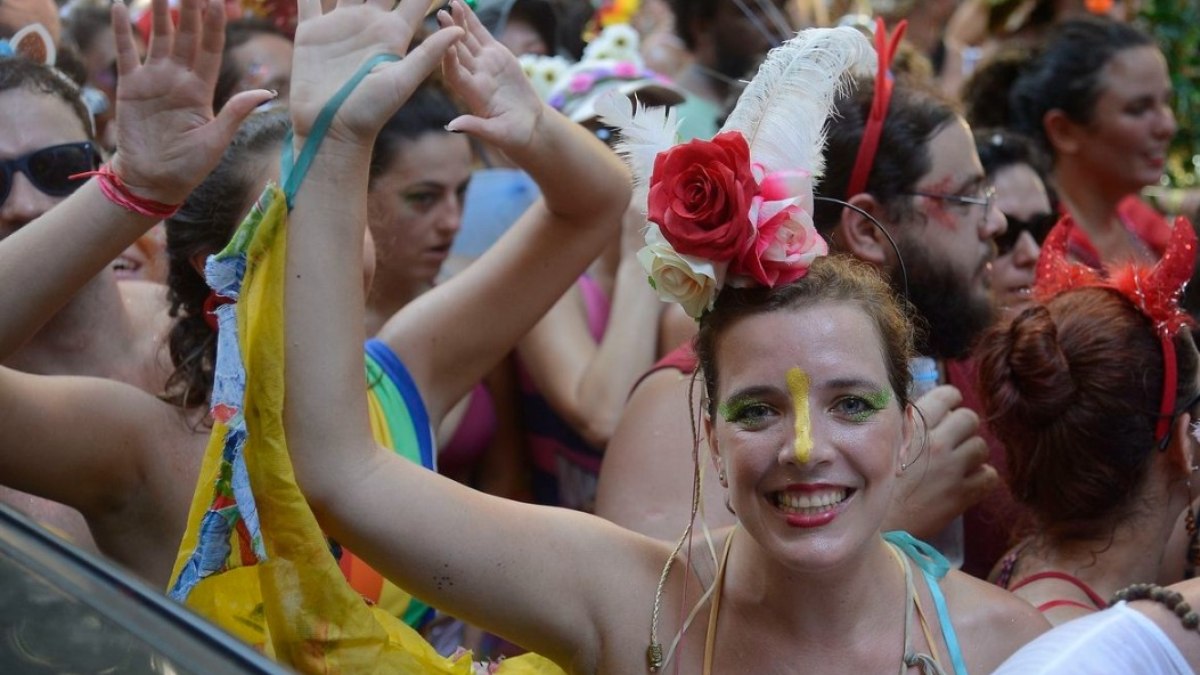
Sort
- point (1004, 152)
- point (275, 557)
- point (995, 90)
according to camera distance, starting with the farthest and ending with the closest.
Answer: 1. point (995, 90)
2. point (1004, 152)
3. point (275, 557)

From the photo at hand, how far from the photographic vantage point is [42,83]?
2762 millimetres

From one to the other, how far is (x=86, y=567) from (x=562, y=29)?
3.99m

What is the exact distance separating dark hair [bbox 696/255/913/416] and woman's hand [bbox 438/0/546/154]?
1.58ft

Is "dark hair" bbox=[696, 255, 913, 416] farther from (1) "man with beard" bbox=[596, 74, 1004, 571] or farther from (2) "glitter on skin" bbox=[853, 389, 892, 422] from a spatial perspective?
(1) "man with beard" bbox=[596, 74, 1004, 571]

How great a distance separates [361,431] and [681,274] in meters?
0.50

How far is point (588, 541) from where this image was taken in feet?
7.00

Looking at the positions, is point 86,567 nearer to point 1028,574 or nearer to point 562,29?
point 1028,574

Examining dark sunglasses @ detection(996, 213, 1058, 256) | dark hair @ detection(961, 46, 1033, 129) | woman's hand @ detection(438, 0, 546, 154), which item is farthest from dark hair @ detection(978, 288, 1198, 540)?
dark hair @ detection(961, 46, 1033, 129)

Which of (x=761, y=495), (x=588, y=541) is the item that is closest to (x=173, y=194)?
(x=588, y=541)

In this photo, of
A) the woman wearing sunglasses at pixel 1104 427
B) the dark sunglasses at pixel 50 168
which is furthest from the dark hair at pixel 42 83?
the woman wearing sunglasses at pixel 1104 427

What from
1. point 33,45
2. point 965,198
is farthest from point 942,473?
point 33,45

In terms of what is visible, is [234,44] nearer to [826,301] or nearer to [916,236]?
[916,236]

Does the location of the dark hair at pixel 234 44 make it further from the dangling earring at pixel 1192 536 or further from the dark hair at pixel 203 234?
the dangling earring at pixel 1192 536

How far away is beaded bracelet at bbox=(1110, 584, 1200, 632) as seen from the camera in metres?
1.82
